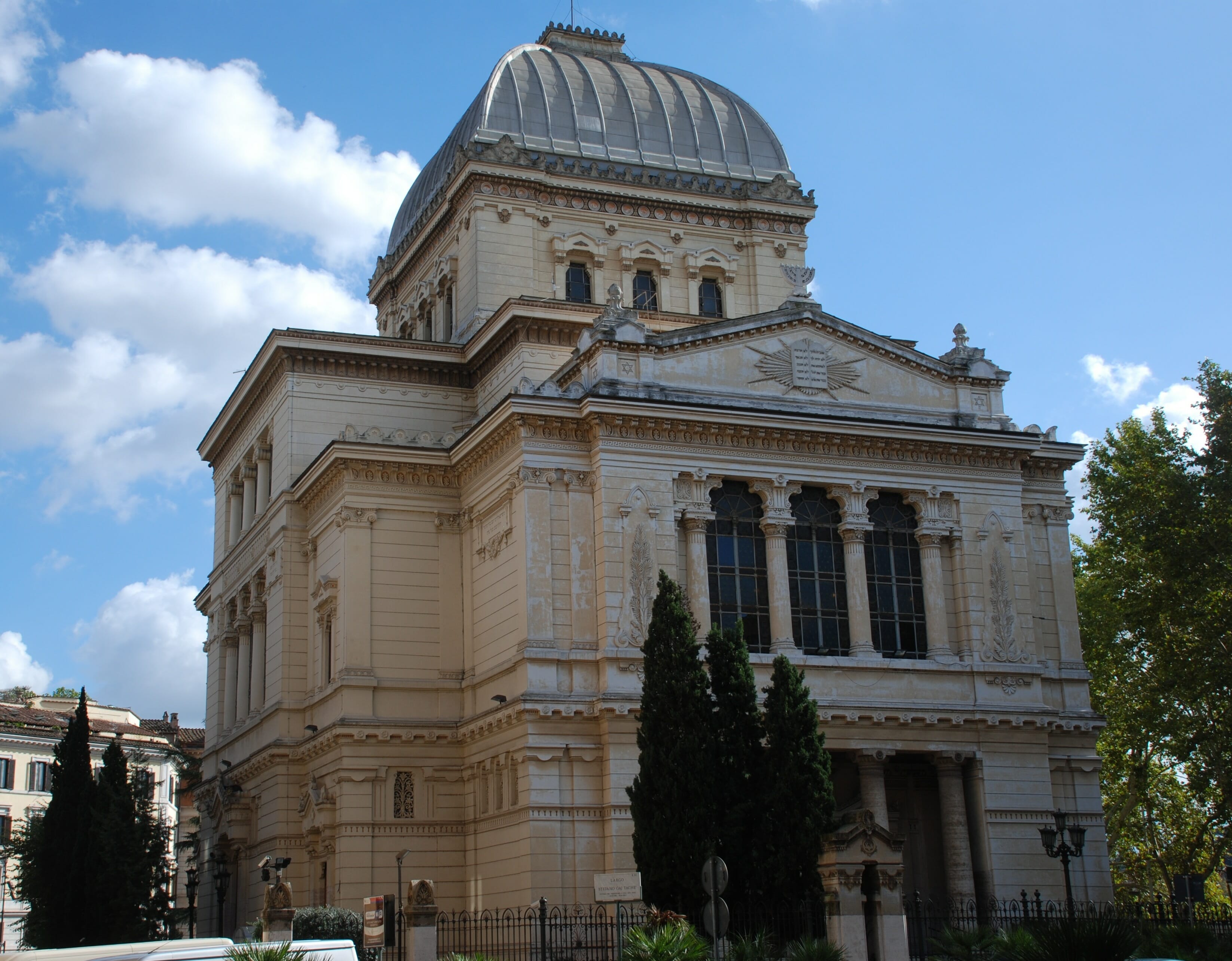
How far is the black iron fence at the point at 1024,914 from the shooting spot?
28891 mm

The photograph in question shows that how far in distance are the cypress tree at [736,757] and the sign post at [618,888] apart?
185 cm

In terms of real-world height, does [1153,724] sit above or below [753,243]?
below

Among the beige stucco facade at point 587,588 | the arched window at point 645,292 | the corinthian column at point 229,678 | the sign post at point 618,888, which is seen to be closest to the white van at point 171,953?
the sign post at point 618,888

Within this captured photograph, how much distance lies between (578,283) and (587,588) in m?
14.9

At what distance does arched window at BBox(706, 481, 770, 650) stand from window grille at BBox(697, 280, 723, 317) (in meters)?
11.9

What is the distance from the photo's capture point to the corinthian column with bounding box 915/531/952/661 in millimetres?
38438

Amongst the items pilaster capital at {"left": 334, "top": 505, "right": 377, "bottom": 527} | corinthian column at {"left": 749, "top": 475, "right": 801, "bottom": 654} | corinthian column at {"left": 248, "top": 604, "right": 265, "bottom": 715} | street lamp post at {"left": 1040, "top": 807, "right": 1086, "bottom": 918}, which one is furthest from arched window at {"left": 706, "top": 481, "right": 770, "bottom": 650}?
corinthian column at {"left": 248, "top": 604, "right": 265, "bottom": 715}

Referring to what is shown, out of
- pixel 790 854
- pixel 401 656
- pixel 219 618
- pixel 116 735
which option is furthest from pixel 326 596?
pixel 116 735

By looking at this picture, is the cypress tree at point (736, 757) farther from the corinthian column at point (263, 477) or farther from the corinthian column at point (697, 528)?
the corinthian column at point (263, 477)

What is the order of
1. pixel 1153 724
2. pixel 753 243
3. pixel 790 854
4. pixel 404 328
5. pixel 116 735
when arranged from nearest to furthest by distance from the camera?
pixel 790 854 → pixel 1153 724 → pixel 753 243 → pixel 404 328 → pixel 116 735

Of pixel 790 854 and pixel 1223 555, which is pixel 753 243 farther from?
pixel 790 854

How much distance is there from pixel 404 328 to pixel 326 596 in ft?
49.8

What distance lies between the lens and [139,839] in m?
41.6

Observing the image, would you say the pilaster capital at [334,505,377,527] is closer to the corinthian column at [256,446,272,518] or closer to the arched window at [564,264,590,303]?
the corinthian column at [256,446,272,518]
